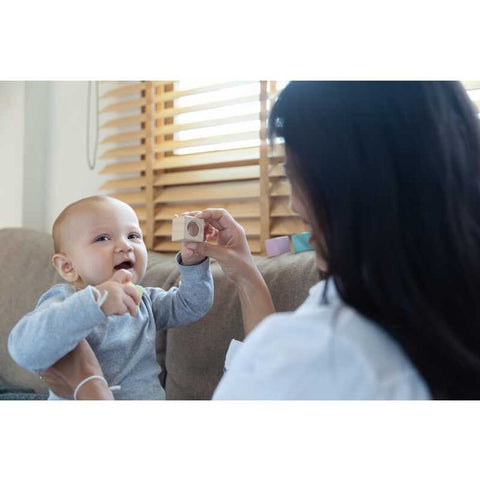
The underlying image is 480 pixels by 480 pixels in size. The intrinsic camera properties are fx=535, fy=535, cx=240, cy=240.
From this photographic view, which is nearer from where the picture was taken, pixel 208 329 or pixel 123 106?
pixel 208 329

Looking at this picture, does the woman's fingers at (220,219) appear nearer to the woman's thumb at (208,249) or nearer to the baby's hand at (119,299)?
the woman's thumb at (208,249)

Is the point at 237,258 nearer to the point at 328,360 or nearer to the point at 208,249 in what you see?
the point at 208,249

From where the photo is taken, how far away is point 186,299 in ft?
3.14

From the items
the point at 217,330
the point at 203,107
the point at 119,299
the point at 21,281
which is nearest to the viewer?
the point at 119,299

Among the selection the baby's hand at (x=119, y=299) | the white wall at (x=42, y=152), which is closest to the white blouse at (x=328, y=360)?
the baby's hand at (x=119, y=299)

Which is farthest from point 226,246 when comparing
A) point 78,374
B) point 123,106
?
point 123,106

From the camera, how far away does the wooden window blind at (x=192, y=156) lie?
4.06 feet

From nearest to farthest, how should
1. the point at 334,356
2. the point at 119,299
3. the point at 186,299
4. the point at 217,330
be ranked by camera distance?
the point at 334,356 < the point at 119,299 < the point at 186,299 < the point at 217,330

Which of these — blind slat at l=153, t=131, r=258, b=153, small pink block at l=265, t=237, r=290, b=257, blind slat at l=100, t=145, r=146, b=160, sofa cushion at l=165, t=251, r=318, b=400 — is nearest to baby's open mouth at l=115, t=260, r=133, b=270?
sofa cushion at l=165, t=251, r=318, b=400

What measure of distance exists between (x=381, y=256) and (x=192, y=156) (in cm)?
98

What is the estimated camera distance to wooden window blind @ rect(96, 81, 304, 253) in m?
1.24
